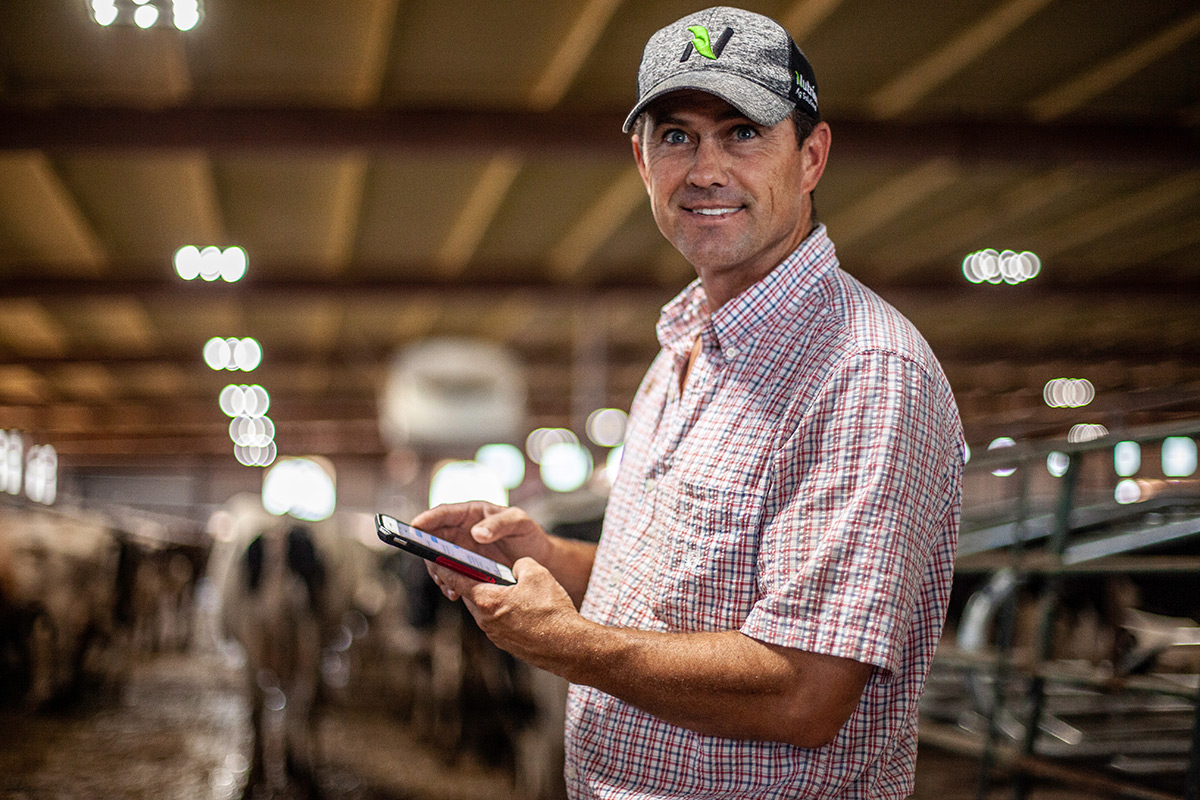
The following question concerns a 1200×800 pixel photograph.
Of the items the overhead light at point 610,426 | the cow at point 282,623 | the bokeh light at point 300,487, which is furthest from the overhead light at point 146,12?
the overhead light at point 610,426

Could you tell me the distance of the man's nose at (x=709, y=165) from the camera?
1344mm

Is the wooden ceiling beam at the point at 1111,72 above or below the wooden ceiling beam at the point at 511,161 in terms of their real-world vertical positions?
above

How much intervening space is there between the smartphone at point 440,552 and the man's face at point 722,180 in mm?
490

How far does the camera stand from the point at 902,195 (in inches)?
361

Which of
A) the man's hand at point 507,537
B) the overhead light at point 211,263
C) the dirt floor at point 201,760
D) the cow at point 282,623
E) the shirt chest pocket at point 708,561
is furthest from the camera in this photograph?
the overhead light at point 211,263

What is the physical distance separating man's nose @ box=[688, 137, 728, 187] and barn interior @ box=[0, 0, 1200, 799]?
3.58ft

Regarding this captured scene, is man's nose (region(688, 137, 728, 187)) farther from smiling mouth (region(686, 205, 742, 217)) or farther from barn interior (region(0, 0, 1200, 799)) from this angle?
barn interior (region(0, 0, 1200, 799))

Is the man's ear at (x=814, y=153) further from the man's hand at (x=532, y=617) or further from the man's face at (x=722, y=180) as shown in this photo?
the man's hand at (x=532, y=617)

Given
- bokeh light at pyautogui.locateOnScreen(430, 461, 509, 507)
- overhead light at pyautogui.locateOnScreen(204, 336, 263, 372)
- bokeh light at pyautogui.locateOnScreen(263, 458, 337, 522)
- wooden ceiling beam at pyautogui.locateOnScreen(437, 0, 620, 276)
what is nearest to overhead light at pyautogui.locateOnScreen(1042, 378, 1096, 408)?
bokeh light at pyautogui.locateOnScreen(430, 461, 509, 507)

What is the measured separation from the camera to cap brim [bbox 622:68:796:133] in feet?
4.20

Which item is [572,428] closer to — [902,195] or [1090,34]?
[902,195]

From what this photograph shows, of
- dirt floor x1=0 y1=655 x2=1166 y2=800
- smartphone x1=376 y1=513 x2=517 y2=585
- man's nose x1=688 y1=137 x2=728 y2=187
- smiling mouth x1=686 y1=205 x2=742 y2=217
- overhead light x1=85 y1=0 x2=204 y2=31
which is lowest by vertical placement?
dirt floor x1=0 y1=655 x2=1166 y2=800

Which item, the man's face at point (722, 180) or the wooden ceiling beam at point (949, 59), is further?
the wooden ceiling beam at point (949, 59)

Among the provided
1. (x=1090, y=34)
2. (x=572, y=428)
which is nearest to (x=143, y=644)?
(x=1090, y=34)
